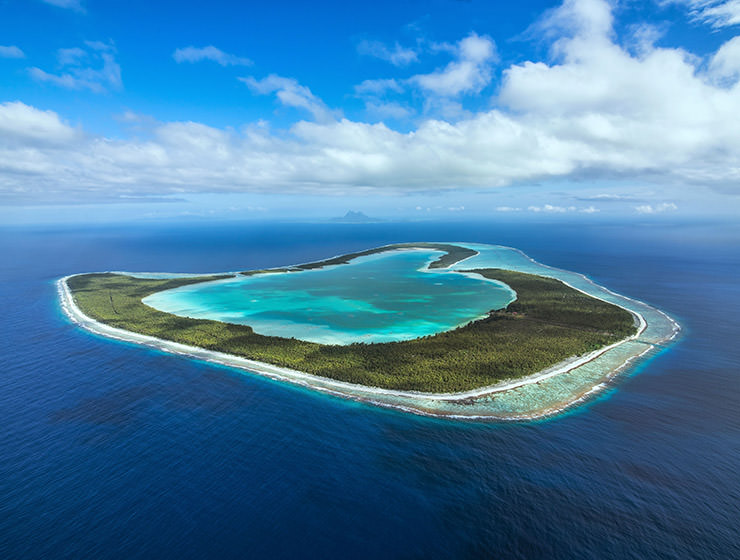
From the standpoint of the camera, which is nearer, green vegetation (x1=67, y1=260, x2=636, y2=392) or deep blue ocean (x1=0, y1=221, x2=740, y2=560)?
deep blue ocean (x1=0, y1=221, x2=740, y2=560)

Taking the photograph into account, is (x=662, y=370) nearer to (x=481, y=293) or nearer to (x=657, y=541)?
(x=657, y=541)

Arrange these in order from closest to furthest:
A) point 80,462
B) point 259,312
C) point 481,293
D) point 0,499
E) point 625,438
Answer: point 0,499 → point 80,462 → point 625,438 → point 259,312 → point 481,293

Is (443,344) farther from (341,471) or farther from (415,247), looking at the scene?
(415,247)

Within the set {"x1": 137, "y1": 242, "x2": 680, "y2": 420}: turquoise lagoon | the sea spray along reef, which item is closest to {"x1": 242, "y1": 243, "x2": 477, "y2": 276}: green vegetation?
{"x1": 137, "y1": 242, "x2": 680, "y2": 420}: turquoise lagoon

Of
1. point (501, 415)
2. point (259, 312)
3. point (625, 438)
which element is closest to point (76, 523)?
point (501, 415)

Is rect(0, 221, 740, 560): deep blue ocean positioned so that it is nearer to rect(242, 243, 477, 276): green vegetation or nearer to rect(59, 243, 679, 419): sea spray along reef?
rect(59, 243, 679, 419): sea spray along reef

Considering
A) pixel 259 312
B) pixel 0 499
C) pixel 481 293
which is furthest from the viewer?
pixel 481 293

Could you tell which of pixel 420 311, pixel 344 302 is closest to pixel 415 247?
pixel 344 302
